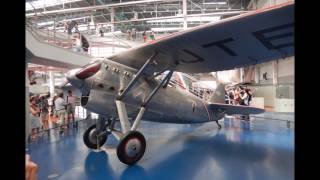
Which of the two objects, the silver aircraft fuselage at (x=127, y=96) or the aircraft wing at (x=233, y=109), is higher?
the silver aircraft fuselage at (x=127, y=96)

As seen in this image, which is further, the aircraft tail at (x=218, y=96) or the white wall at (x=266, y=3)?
the white wall at (x=266, y=3)

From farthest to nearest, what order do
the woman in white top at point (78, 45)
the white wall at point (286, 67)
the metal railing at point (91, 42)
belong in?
the white wall at point (286, 67) < the metal railing at point (91, 42) < the woman in white top at point (78, 45)

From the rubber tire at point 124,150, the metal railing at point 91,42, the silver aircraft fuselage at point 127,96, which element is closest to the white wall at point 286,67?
the metal railing at point 91,42

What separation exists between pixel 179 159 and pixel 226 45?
2.60 metres

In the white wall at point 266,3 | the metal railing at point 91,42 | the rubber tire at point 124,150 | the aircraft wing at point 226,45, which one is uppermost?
the white wall at point 266,3

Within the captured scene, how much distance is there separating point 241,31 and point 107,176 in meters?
3.40

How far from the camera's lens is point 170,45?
4.69 metres

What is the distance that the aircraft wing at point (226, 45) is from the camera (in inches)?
135

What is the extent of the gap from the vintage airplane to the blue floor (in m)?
0.46

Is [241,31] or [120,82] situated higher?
[241,31]

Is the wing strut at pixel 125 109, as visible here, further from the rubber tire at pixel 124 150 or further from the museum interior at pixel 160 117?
the rubber tire at pixel 124 150

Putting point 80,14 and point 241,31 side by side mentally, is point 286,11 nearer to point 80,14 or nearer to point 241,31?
point 241,31

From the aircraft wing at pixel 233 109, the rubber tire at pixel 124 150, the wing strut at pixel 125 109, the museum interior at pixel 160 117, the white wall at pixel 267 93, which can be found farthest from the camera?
the white wall at pixel 267 93
